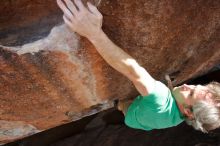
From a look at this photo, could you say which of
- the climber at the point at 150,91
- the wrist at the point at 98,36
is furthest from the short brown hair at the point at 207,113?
the wrist at the point at 98,36

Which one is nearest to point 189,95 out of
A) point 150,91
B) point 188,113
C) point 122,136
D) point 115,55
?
point 188,113

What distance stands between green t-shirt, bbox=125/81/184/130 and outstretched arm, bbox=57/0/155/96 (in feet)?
0.14

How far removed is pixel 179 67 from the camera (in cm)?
239

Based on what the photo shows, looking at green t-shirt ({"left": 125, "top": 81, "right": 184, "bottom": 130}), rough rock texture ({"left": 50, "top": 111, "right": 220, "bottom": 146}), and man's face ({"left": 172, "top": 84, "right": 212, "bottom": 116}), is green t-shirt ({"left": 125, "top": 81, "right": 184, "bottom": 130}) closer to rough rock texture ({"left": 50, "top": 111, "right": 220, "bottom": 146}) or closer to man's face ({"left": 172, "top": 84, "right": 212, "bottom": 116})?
man's face ({"left": 172, "top": 84, "right": 212, "bottom": 116})

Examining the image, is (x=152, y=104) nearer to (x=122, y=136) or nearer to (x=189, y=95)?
(x=189, y=95)

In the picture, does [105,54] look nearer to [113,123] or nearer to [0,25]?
[0,25]

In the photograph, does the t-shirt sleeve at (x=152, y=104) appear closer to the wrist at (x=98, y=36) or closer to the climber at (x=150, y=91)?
the climber at (x=150, y=91)

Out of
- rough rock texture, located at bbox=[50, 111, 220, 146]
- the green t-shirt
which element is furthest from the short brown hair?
rough rock texture, located at bbox=[50, 111, 220, 146]

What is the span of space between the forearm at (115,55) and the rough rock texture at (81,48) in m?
0.08

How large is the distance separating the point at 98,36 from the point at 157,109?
0.47 meters

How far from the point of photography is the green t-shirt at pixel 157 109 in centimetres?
187

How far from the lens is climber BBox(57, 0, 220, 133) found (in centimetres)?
168

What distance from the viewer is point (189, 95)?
1886mm

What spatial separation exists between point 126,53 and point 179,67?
24.4 inches
